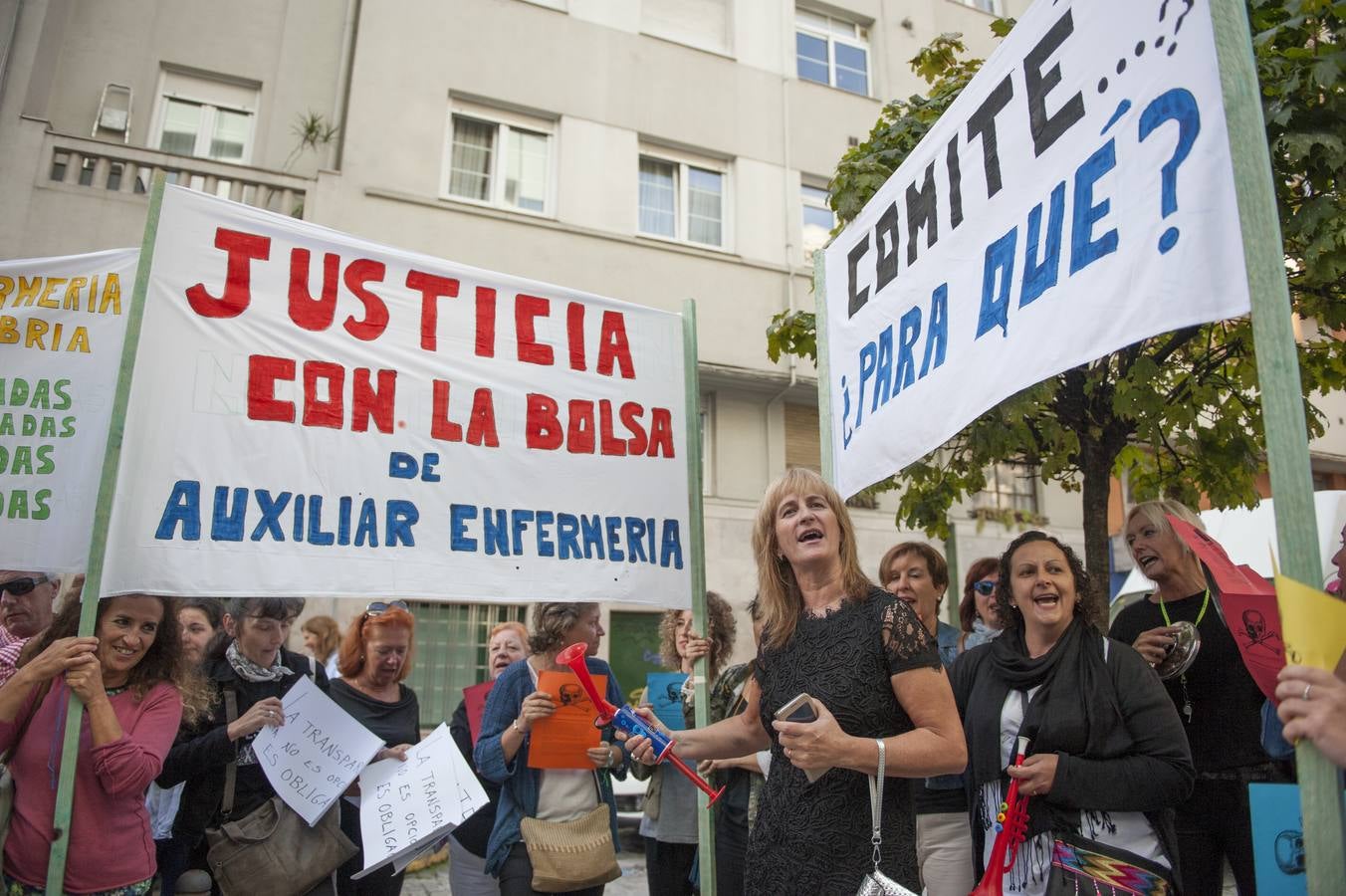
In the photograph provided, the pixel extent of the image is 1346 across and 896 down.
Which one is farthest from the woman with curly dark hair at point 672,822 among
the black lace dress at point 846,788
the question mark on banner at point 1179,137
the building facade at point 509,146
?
the building facade at point 509,146

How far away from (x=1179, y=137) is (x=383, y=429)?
2.83 meters

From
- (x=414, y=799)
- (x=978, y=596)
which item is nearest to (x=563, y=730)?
(x=414, y=799)

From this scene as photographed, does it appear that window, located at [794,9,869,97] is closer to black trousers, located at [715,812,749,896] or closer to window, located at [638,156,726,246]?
window, located at [638,156,726,246]

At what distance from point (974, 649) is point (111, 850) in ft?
9.78

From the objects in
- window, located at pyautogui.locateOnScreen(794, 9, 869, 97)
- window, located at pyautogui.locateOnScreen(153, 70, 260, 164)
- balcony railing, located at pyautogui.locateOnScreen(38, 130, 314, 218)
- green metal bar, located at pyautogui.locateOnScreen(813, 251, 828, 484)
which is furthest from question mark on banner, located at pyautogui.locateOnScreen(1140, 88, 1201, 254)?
window, located at pyautogui.locateOnScreen(794, 9, 869, 97)

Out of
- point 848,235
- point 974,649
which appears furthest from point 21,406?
point 974,649

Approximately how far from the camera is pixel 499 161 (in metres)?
12.7

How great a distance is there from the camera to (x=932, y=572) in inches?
170

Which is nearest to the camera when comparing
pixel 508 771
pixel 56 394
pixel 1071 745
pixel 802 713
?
pixel 802 713

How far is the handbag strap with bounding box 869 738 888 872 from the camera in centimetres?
216

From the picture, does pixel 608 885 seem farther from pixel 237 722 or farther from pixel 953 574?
pixel 953 574

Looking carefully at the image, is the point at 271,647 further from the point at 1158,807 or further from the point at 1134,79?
the point at 1134,79

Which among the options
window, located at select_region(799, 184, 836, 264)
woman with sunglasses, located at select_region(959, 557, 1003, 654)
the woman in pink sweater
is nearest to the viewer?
the woman in pink sweater

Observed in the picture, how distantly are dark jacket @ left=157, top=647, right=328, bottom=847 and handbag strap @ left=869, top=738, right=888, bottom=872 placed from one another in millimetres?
2674
